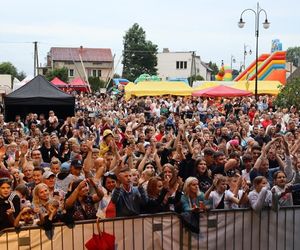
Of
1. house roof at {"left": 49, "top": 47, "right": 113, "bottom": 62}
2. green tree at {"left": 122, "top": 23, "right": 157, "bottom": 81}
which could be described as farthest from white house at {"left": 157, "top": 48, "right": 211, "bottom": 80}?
green tree at {"left": 122, "top": 23, "right": 157, "bottom": 81}

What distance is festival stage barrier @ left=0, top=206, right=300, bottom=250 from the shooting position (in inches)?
226

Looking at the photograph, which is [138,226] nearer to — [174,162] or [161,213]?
[161,213]

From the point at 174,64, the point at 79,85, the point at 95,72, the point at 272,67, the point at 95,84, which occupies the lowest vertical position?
the point at 79,85

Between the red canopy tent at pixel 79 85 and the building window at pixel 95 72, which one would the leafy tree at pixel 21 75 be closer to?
the building window at pixel 95 72

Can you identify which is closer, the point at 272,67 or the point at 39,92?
the point at 39,92

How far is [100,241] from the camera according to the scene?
5.86 meters

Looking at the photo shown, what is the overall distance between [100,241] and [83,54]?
96517mm

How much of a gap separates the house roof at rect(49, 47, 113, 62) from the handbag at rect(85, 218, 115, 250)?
94680 millimetres

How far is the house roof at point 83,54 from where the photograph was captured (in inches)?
3925

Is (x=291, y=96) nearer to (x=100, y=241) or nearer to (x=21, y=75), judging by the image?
(x=100, y=241)

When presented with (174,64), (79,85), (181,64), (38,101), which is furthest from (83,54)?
(38,101)

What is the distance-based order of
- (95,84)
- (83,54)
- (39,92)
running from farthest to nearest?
(83,54), (95,84), (39,92)

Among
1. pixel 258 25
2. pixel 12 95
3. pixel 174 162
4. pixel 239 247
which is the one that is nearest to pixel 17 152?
pixel 174 162

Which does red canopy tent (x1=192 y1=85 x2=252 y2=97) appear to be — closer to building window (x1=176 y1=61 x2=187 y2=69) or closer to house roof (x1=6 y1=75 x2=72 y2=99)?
house roof (x1=6 y1=75 x2=72 y2=99)
